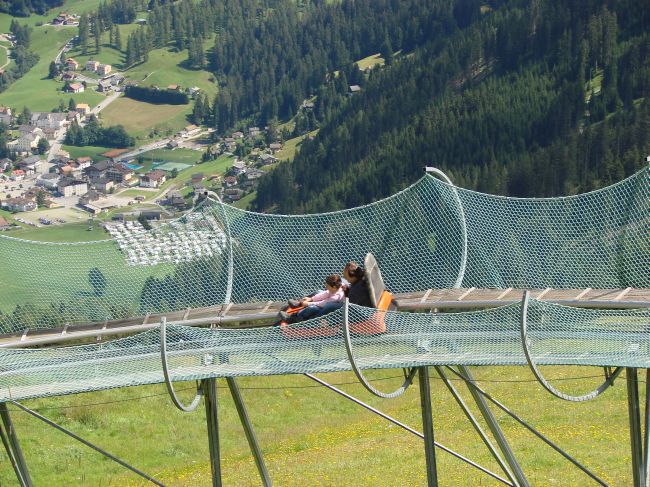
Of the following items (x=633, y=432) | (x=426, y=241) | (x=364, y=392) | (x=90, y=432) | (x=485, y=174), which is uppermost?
(x=426, y=241)

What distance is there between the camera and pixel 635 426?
15844 millimetres

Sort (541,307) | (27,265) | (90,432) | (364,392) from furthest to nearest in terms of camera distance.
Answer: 1. (364,392)
2. (90,432)
3. (27,265)
4. (541,307)

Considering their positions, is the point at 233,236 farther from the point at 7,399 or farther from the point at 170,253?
the point at 7,399

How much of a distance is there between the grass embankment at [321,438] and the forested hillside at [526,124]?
293 feet

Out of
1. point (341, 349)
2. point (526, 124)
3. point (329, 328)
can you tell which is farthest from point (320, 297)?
point (526, 124)

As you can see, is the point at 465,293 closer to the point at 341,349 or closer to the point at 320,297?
the point at 320,297

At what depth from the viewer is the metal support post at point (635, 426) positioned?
51.4 feet

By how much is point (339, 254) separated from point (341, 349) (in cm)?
493

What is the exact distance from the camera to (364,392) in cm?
3969

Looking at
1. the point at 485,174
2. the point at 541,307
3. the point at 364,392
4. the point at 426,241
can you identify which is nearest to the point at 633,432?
the point at 541,307

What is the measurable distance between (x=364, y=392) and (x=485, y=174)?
10206cm

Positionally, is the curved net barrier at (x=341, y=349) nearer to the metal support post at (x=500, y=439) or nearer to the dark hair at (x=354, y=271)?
the metal support post at (x=500, y=439)

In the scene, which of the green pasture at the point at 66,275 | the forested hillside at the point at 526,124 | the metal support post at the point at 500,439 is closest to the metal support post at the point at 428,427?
the metal support post at the point at 500,439

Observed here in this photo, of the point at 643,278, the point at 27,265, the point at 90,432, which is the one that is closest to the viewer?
the point at 643,278
